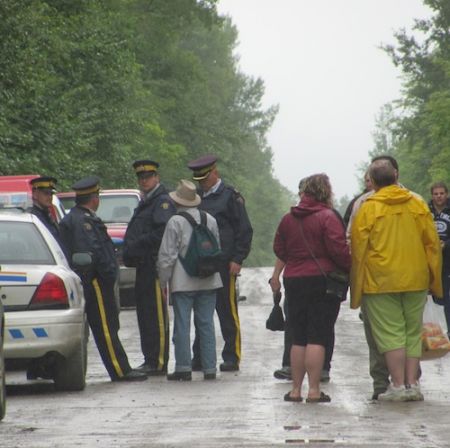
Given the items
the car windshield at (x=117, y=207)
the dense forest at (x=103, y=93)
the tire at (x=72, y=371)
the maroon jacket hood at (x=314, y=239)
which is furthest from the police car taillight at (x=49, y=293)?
the dense forest at (x=103, y=93)

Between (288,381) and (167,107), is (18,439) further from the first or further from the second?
(167,107)

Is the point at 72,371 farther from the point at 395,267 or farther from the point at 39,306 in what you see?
the point at 395,267

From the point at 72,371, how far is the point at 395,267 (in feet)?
8.92

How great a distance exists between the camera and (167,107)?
62125mm

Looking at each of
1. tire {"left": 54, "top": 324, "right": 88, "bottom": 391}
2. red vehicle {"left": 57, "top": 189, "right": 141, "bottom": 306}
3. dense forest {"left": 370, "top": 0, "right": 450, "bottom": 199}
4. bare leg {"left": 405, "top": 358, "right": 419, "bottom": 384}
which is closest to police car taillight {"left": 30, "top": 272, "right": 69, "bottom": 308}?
tire {"left": 54, "top": 324, "right": 88, "bottom": 391}

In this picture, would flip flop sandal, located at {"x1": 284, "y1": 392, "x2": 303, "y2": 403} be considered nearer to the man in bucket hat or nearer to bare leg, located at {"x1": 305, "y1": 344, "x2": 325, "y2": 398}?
bare leg, located at {"x1": 305, "y1": 344, "x2": 325, "y2": 398}

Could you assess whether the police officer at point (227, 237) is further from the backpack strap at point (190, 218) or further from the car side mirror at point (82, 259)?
the car side mirror at point (82, 259)

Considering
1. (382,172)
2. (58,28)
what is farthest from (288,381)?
(58,28)

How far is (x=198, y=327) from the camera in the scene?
47.5 ft

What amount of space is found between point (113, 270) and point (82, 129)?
2465cm

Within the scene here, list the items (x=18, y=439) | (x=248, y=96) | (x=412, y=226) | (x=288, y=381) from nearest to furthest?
1. (x=18, y=439)
2. (x=412, y=226)
3. (x=288, y=381)
4. (x=248, y=96)

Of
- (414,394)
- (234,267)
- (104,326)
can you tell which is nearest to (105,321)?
(104,326)

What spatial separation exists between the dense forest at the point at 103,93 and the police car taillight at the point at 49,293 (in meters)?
16.7

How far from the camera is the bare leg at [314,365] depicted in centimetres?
1190
